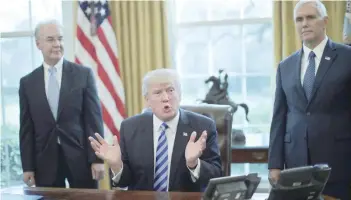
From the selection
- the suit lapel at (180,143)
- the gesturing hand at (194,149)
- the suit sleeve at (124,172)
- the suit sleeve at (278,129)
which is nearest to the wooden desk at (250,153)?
the suit sleeve at (278,129)

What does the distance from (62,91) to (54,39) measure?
313 mm

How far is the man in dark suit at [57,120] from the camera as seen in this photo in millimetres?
3021

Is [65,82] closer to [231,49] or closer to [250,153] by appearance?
[250,153]

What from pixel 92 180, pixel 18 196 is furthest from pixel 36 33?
pixel 18 196

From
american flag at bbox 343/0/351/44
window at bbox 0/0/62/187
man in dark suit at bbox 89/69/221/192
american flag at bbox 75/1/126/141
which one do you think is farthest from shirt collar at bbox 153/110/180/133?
window at bbox 0/0/62/187

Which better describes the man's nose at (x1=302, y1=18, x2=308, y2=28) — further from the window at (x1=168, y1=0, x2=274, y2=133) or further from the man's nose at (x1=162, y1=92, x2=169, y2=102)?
the window at (x1=168, y1=0, x2=274, y2=133)

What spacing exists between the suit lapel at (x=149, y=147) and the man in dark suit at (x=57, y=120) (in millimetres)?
550

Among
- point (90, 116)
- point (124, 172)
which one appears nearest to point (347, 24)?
point (90, 116)

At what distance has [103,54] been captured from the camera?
423 centimetres

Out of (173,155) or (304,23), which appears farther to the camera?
(304,23)

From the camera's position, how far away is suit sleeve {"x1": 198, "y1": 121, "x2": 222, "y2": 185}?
2389 mm

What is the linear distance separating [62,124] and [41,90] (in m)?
0.25

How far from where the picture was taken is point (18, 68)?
486cm

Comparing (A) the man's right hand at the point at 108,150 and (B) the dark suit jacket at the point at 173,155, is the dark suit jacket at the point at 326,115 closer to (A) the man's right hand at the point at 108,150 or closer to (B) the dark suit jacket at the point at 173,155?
(B) the dark suit jacket at the point at 173,155
